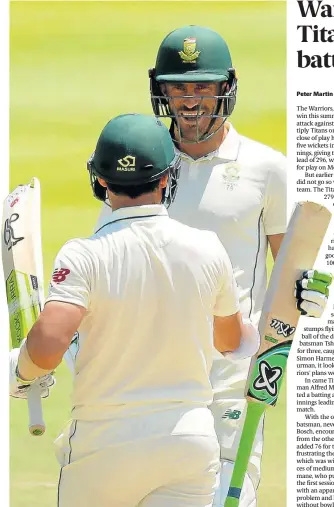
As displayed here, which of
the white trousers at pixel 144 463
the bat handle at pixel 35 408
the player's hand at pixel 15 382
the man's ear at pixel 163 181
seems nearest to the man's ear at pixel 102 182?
the man's ear at pixel 163 181

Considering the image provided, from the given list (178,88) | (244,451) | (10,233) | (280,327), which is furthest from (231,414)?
(178,88)

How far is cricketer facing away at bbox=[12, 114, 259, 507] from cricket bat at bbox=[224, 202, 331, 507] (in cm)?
92

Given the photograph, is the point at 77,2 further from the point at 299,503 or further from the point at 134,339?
the point at 134,339

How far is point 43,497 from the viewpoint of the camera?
4.90 metres

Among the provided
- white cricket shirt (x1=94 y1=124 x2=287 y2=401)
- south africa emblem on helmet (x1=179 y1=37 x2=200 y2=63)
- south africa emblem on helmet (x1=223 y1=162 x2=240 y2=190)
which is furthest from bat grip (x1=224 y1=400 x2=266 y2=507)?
south africa emblem on helmet (x1=179 y1=37 x2=200 y2=63)

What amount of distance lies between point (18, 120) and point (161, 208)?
2.55 m

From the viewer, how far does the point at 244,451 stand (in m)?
3.78

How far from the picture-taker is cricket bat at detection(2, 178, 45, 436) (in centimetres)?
375

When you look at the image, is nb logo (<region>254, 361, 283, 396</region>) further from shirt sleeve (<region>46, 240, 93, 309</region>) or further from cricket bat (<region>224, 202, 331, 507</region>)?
shirt sleeve (<region>46, 240, 93, 309</region>)

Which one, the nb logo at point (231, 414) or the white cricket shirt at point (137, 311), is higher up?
the white cricket shirt at point (137, 311)

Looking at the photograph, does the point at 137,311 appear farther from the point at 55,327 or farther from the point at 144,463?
the point at 144,463

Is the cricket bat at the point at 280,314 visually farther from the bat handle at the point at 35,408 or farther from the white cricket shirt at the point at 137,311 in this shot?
the white cricket shirt at the point at 137,311

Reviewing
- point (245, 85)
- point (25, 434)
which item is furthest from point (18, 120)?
point (25, 434)

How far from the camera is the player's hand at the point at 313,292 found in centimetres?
374
